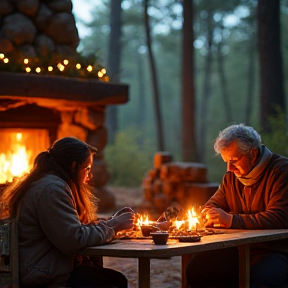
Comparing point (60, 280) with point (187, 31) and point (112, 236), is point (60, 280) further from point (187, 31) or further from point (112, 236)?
point (187, 31)

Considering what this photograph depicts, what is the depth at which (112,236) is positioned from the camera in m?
4.09

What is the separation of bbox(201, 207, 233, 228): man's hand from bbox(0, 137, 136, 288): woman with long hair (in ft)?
2.65

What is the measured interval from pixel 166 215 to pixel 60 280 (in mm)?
1070

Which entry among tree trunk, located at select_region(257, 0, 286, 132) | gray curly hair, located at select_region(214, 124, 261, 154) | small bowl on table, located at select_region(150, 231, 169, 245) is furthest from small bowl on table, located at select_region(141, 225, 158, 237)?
tree trunk, located at select_region(257, 0, 286, 132)

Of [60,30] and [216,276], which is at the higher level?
[60,30]

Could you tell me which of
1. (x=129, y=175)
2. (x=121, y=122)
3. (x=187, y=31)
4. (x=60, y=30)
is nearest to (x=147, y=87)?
(x=121, y=122)

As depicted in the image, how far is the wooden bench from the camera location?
3.86 meters

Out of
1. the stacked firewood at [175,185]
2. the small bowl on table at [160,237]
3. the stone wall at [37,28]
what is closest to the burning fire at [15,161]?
the stone wall at [37,28]

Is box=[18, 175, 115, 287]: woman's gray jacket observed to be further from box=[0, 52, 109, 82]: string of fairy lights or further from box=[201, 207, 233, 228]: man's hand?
box=[0, 52, 109, 82]: string of fairy lights

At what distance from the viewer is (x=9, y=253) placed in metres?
3.87

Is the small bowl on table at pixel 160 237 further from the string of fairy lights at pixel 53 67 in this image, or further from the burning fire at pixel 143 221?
the string of fairy lights at pixel 53 67

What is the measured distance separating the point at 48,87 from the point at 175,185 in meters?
3.56

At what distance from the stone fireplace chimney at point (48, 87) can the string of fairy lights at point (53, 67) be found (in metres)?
0.08

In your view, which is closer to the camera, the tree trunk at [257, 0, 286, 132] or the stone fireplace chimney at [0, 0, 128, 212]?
the stone fireplace chimney at [0, 0, 128, 212]
